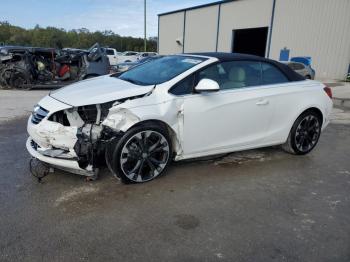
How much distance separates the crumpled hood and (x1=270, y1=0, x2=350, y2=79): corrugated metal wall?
1780cm

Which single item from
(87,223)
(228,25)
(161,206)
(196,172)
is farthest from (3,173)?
(228,25)

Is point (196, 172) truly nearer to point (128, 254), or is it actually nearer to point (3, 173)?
point (128, 254)

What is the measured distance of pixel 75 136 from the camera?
3.54 m

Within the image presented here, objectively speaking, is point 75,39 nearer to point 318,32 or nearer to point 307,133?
point 318,32

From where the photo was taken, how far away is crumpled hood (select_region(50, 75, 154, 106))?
3.61 meters

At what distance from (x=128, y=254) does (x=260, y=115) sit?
2.73 meters

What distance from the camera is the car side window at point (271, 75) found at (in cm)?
463

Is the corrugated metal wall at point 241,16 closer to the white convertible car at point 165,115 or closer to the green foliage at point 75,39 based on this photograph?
the white convertible car at point 165,115

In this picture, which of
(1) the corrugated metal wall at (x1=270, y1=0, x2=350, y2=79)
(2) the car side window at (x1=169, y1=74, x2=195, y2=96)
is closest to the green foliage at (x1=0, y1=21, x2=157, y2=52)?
(1) the corrugated metal wall at (x1=270, y1=0, x2=350, y2=79)

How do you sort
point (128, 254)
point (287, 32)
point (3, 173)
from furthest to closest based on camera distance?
point (287, 32), point (3, 173), point (128, 254)

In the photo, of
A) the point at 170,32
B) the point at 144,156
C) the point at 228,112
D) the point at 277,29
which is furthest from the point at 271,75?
the point at 170,32

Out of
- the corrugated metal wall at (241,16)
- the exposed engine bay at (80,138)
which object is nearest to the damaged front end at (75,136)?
the exposed engine bay at (80,138)

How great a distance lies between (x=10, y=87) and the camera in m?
11.7

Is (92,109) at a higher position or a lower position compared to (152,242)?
higher
